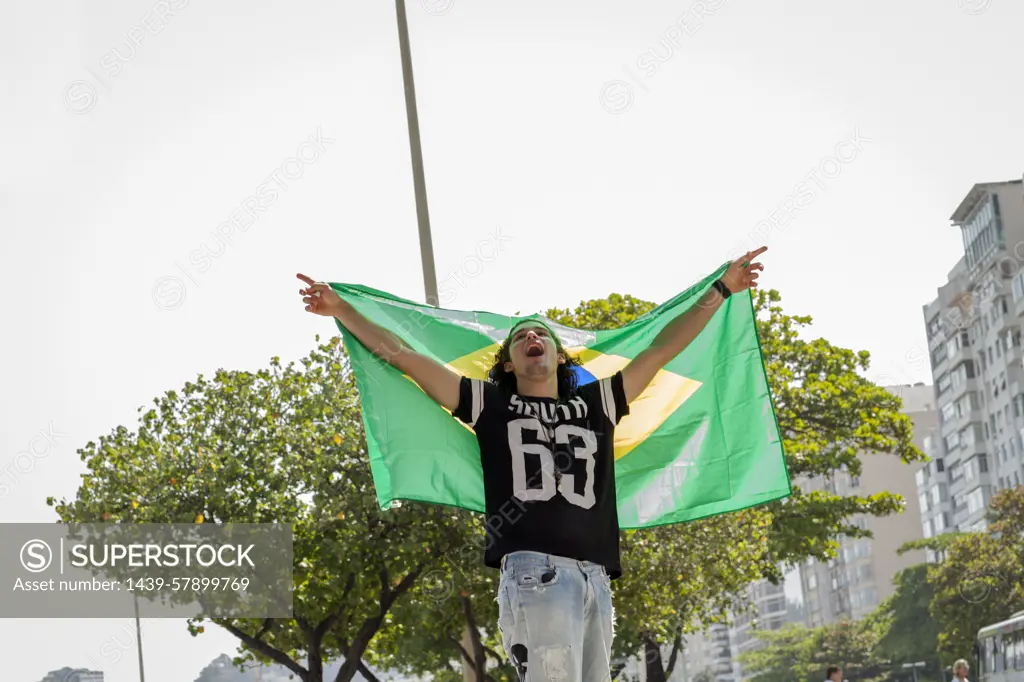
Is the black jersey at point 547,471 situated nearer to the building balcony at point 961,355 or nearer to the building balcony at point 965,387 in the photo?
the building balcony at point 965,387

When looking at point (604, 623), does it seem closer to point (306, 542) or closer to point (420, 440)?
point (420, 440)

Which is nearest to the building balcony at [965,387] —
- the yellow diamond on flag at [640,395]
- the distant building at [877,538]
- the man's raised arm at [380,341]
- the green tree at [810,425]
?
the distant building at [877,538]

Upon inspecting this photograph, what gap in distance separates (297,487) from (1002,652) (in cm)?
2435

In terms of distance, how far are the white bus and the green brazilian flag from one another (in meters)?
31.1

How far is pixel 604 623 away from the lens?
5449 millimetres

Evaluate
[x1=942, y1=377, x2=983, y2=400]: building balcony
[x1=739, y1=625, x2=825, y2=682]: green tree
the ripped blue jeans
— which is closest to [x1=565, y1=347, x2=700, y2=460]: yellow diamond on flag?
the ripped blue jeans

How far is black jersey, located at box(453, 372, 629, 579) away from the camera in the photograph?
5.46 meters

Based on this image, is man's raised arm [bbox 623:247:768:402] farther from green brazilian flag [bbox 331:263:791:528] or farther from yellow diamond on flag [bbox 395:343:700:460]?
yellow diamond on flag [bbox 395:343:700:460]

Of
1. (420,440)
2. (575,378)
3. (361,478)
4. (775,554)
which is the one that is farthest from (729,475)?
(775,554)

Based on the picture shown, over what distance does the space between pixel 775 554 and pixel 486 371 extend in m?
24.3

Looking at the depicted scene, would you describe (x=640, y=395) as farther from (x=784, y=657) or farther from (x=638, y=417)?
(x=784, y=657)

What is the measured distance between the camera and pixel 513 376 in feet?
20.7

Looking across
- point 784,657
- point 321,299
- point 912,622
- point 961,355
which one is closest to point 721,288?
point 321,299

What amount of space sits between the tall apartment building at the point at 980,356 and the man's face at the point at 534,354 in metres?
86.6
